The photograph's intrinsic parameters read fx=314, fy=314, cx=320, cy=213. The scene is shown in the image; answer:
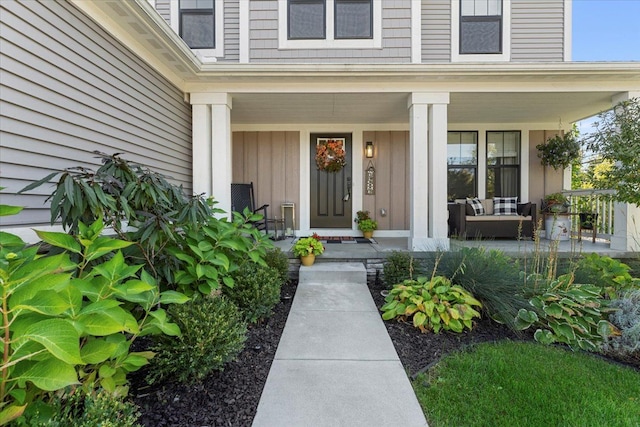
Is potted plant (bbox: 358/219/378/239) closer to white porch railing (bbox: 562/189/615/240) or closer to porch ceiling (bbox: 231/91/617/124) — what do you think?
porch ceiling (bbox: 231/91/617/124)

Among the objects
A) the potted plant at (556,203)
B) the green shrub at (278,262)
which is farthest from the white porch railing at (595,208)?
the green shrub at (278,262)

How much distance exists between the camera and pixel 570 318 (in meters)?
2.49

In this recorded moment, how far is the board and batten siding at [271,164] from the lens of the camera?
19.9 ft

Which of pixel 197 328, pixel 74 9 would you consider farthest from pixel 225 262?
pixel 74 9

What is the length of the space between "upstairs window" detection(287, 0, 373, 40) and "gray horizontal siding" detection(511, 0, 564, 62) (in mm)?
2429

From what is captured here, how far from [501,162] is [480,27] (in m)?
2.49

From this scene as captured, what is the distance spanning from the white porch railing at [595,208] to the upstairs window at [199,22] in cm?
641

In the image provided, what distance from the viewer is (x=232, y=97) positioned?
4512 millimetres

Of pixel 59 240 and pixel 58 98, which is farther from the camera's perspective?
pixel 58 98

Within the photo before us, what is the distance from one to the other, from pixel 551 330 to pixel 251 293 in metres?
2.51

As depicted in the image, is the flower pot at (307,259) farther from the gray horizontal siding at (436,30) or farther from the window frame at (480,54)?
the window frame at (480,54)

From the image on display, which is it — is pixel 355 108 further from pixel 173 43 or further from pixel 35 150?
pixel 35 150

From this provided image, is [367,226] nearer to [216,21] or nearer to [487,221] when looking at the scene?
[487,221]

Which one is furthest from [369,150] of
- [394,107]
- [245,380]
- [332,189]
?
[245,380]
